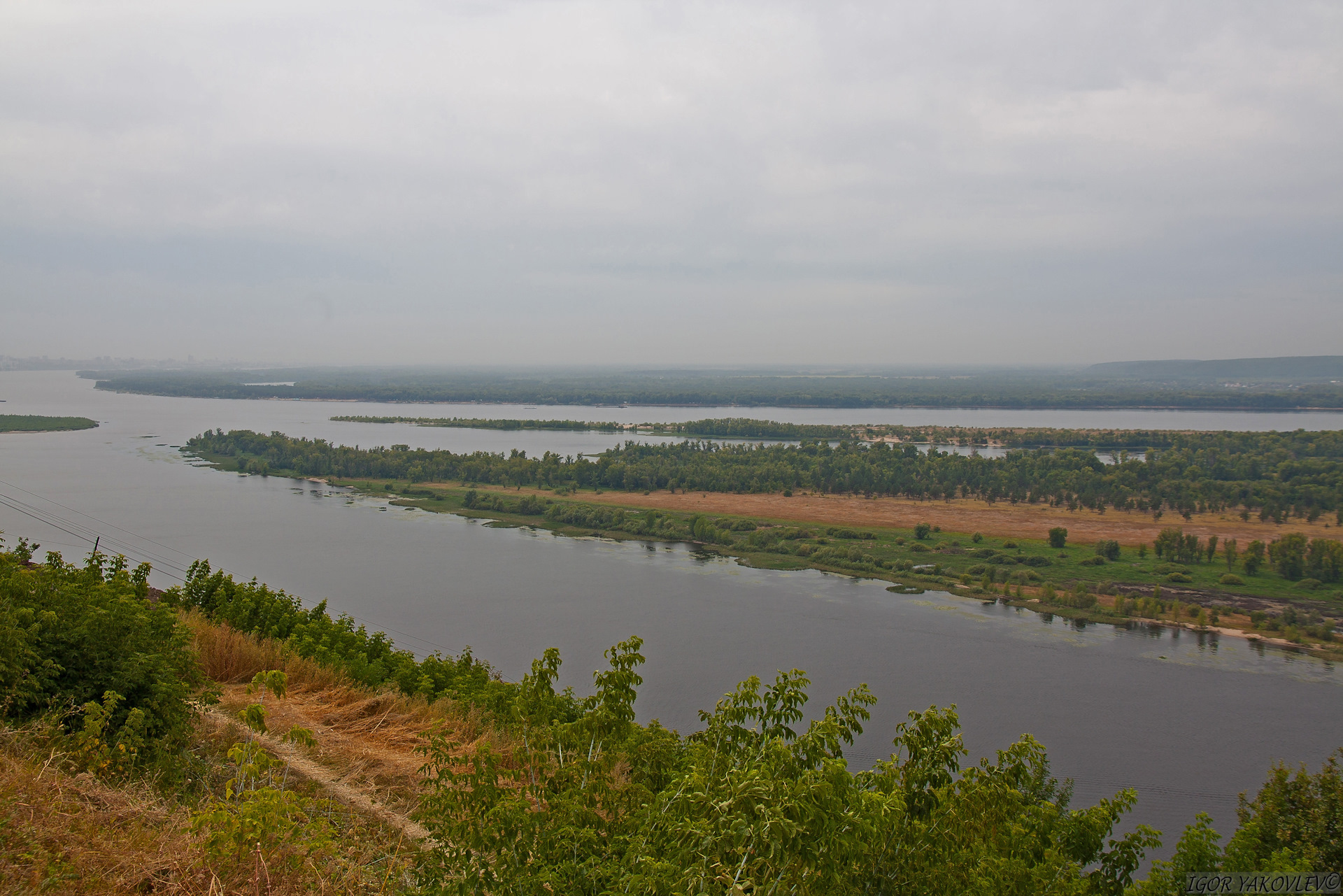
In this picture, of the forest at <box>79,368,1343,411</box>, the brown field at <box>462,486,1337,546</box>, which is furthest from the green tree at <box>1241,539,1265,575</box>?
the forest at <box>79,368,1343,411</box>

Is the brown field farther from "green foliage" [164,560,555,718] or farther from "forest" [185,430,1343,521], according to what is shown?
"green foliage" [164,560,555,718]

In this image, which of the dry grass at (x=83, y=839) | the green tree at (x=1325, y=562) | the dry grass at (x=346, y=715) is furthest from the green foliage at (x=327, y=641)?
the green tree at (x=1325, y=562)

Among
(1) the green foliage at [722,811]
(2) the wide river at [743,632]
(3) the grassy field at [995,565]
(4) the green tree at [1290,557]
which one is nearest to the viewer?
(1) the green foliage at [722,811]

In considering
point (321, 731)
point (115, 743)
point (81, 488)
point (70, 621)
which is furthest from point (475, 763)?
point (81, 488)

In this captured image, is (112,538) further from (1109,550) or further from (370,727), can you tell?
(1109,550)

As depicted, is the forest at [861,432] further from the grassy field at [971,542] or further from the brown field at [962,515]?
the grassy field at [971,542]

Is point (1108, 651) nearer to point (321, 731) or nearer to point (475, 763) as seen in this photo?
point (321, 731)
